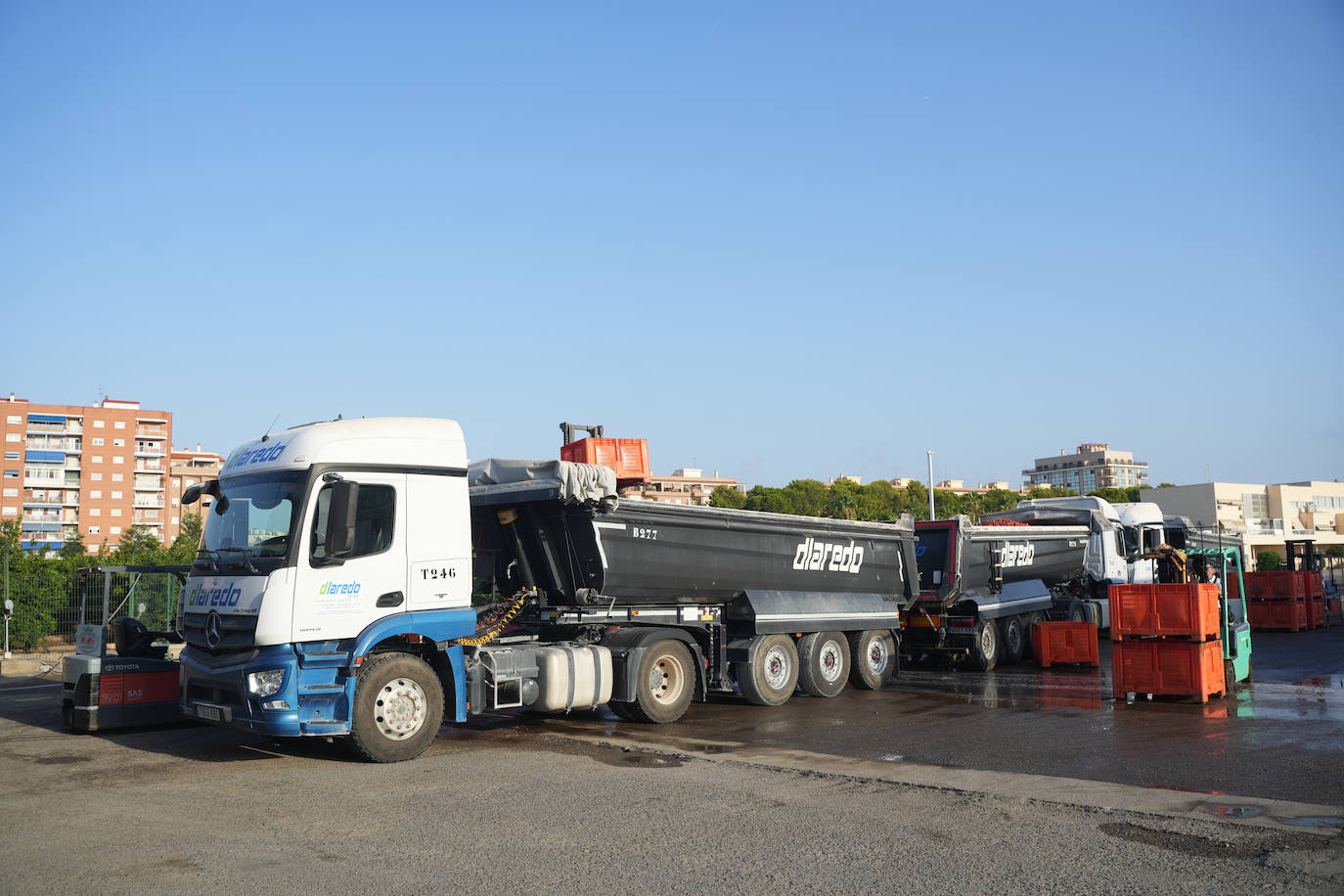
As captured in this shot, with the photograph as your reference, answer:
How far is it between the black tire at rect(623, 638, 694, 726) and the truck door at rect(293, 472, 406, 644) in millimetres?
3544

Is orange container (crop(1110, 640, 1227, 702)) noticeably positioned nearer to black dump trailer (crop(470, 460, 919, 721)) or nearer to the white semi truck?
black dump trailer (crop(470, 460, 919, 721))

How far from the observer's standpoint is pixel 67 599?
23.4m

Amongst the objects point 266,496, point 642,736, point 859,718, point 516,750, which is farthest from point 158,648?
point 859,718

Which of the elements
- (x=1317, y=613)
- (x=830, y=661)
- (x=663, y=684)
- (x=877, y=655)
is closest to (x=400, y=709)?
(x=663, y=684)

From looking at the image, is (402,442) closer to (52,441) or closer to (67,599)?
(67,599)

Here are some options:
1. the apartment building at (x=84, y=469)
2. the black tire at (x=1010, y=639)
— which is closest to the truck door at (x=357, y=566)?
the black tire at (x=1010, y=639)

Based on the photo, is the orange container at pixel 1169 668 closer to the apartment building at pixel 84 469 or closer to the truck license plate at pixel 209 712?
the truck license plate at pixel 209 712

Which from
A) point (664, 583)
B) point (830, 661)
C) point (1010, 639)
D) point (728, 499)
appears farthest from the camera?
point (728, 499)

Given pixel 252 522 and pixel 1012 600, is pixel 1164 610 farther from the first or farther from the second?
pixel 252 522

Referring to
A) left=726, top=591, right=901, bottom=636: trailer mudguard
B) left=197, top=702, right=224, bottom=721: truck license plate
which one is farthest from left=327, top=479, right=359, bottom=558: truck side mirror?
A: left=726, top=591, right=901, bottom=636: trailer mudguard

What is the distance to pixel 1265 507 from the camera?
9844cm

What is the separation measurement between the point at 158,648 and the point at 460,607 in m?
4.57

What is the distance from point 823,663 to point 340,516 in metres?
8.20

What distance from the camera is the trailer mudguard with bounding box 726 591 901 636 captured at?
14.1 m
